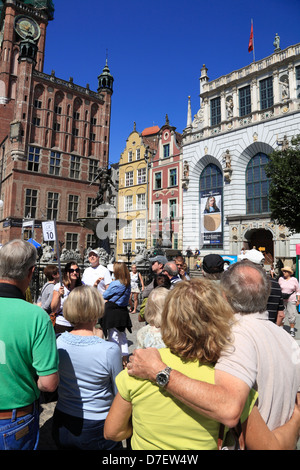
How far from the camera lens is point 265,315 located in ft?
6.04

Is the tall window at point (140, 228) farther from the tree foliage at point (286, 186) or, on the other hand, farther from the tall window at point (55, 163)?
the tree foliage at point (286, 186)

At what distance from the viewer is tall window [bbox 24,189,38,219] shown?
1140 inches

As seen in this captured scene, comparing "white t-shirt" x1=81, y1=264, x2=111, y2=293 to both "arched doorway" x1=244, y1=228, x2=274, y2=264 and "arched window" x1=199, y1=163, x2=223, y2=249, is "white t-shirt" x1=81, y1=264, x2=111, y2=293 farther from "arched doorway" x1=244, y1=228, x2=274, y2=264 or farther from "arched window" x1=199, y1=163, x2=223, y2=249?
"arched window" x1=199, y1=163, x2=223, y2=249

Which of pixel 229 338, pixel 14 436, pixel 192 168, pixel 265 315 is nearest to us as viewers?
pixel 229 338

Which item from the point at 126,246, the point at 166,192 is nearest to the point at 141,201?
the point at 166,192

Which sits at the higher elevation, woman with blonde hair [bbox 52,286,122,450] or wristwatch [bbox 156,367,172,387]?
wristwatch [bbox 156,367,172,387]

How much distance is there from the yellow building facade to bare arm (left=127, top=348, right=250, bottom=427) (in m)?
31.1

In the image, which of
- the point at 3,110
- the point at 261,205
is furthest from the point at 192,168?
the point at 3,110

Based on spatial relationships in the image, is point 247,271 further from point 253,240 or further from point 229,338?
point 253,240

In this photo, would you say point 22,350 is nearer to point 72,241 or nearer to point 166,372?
point 166,372

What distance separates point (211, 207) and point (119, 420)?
26875 mm

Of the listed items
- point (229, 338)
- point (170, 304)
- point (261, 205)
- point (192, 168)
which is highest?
point (192, 168)

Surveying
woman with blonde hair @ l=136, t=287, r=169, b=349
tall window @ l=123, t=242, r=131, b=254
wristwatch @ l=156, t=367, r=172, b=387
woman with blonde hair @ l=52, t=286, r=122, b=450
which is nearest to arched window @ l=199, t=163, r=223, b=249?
tall window @ l=123, t=242, r=131, b=254

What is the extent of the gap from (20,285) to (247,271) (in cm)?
158
